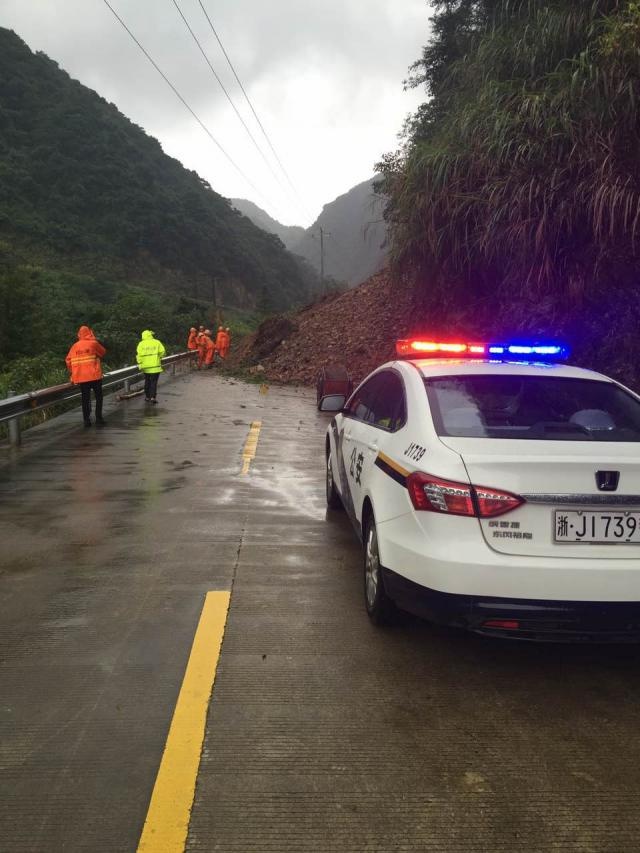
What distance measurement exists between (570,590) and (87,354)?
1054cm

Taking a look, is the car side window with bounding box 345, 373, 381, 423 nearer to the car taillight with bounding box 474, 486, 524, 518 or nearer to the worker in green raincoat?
the car taillight with bounding box 474, 486, 524, 518

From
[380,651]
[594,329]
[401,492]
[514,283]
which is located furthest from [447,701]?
[514,283]

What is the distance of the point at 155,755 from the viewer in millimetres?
2873

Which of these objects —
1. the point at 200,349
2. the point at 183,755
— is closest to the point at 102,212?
the point at 200,349

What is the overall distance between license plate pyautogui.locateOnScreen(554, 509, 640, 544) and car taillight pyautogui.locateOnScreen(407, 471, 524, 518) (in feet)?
0.71

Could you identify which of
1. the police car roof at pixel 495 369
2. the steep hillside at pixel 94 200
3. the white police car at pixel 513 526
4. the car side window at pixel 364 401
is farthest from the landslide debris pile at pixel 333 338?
the steep hillside at pixel 94 200

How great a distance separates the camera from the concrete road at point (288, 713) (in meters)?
2.49

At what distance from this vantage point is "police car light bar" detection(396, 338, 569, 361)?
17.1 ft

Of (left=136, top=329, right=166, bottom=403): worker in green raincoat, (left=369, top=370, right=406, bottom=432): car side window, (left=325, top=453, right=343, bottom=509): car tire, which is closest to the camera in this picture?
(left=369, top=370, right=406, bottom=432): car side window

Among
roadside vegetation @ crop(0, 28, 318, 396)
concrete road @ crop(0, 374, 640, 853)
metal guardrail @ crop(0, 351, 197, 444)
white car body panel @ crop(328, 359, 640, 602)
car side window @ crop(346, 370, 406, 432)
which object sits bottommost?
concrete road @ crop(0, 374, 640, 853)

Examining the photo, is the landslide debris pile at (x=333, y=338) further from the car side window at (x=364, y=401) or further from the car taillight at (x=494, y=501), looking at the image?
the car taillight at (x=494, y=501)

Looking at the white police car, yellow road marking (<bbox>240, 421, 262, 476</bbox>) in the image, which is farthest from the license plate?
yellow road marking (<bbox>240, 421, 262, 476</bbox>)

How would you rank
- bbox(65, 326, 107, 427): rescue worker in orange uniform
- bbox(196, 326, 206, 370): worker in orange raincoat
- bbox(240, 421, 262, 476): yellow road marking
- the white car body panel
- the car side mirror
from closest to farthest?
the white car body panel < the car side mirror < bbox(240, 421, 262, 476): yellow road marking < bbox(65, 326, 107, 427): rescue worker in orange uniform < bbox(196, 326, 206, 370): worker in orange raincoat

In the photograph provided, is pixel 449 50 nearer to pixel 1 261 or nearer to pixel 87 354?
pixel 87 354
